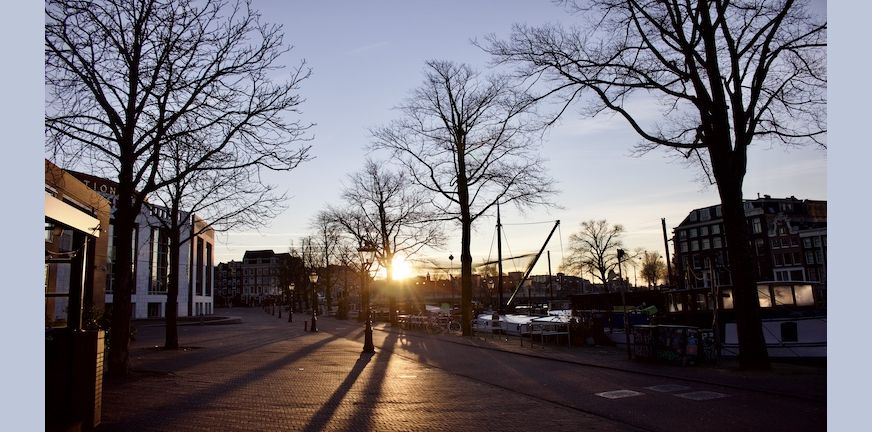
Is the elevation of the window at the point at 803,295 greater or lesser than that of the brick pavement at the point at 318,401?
greater

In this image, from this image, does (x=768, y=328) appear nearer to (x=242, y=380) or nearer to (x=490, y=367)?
(x=490, y=367)

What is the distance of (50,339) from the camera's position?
22.7ft

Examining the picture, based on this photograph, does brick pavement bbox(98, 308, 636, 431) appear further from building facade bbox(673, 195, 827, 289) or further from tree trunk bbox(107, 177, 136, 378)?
building facade bbox(673, 195, 827, 289)

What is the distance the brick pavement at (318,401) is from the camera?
830 cm

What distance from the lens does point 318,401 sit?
1032 centimetres

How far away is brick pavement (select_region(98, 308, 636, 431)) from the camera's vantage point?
27.2ft

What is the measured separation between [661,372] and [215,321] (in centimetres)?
4407

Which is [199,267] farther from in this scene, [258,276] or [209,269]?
[258,276]

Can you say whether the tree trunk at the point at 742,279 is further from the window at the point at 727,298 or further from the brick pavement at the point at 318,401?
the window at the point at 727,298

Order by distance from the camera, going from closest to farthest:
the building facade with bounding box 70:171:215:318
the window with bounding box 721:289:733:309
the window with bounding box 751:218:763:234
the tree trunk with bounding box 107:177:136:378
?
1. the tree trunk with bounding box 107:177:136:378
2. the window with bounding box 721:289:733:309
3. the building facade with bounding box 70:171:215:318
4. the window with bounding box 751:218:763:234

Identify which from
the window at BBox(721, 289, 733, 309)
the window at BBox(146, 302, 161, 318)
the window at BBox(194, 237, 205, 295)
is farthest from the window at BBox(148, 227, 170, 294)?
the window at BBox(721, 289, 733, 309)

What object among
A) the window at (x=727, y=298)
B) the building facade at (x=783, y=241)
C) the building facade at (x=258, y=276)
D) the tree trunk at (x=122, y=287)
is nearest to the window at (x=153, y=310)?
the tree trunk at (x=122, y=287)

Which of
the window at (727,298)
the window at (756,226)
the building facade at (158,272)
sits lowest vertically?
the window at (727,298)

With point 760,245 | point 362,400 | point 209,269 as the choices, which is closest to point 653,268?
point 760,245
